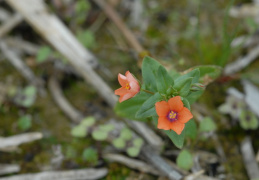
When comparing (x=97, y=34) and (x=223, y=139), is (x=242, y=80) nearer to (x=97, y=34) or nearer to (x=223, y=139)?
(x=223, y=139)

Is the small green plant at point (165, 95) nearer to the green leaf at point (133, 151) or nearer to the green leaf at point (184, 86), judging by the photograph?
the green leaf at point (184, 86)

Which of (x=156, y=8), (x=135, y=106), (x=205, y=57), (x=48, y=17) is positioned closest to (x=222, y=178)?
(x=135, y=106)

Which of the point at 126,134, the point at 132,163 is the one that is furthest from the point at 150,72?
the point at 132,163

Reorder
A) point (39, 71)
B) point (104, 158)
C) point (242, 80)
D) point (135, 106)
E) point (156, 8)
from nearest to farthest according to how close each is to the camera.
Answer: point (135, 106)
point (104, 158)
point (242, 80)
point (39, 71)
point (156, 8)

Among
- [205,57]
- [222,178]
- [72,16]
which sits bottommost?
[222,178]

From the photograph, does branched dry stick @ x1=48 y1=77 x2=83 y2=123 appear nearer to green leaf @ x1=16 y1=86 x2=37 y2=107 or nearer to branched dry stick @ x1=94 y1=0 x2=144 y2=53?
green leaf @ x1=16 y1=86 x2=37 y2=107
